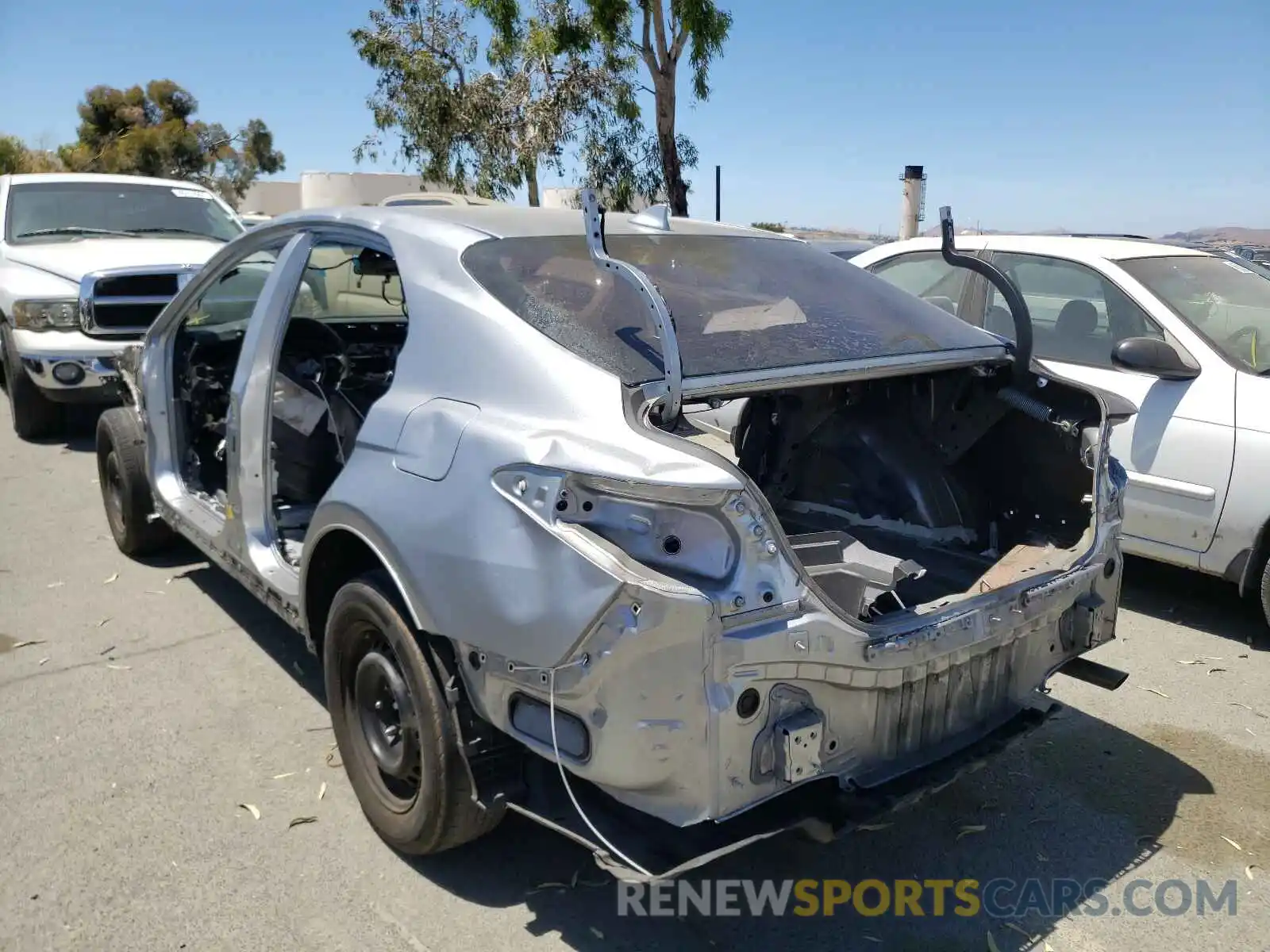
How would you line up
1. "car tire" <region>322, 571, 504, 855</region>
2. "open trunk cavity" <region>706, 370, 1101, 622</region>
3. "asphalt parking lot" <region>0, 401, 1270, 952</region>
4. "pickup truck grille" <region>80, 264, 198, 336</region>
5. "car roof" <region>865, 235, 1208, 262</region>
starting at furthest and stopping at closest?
"pickup truck grille" <region>80, 264, 198, 336</region>, "car roof" <region>865, 235, 1208, 262</region>, "open trunk cavity" <region>706, 370, 1101, 622</region>, "asphalt parking lot" <region>0, 401, 1270, 952</region>, "car tire" <region>322, 571, 504, 855</region>

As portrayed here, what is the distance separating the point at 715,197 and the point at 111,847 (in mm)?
19950

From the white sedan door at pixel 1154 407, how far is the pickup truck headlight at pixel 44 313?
6.99 meters

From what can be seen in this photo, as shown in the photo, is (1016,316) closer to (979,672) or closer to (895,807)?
(979,672)

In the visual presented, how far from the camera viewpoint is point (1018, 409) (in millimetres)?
3352

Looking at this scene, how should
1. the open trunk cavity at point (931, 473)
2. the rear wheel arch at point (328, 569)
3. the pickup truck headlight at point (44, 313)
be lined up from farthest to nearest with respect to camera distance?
the pickup truck headlight at point (44, 313), the open trunk cavity at point (931, 473), the rear wheel arch at point (328, 569)

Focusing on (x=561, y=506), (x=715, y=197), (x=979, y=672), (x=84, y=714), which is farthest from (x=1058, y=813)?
(x=715, y=197)

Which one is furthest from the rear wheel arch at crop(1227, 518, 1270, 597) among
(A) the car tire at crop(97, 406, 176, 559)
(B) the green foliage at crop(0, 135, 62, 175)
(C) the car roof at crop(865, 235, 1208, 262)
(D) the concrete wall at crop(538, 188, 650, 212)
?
(B) the green foliage at crop(0, 135, 62, 175)

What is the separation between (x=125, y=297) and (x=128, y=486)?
3391 mm

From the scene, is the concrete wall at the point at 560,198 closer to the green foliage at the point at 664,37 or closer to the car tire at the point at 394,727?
the green foliage at the point at 664,37

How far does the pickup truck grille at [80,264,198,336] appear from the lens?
7.66 meters

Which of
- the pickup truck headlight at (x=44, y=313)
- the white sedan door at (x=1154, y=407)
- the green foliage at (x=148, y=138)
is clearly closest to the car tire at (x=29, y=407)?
the pickup truck headlight at (x=44, y=313)

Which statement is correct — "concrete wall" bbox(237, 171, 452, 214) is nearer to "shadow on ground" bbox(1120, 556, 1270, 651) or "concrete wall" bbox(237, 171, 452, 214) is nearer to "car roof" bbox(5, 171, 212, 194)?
"car roof" bbox(5, 171, 212, 194)

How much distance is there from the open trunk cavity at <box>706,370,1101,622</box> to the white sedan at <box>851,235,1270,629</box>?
5.23 feet

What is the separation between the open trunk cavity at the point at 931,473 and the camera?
3199 millimetres
